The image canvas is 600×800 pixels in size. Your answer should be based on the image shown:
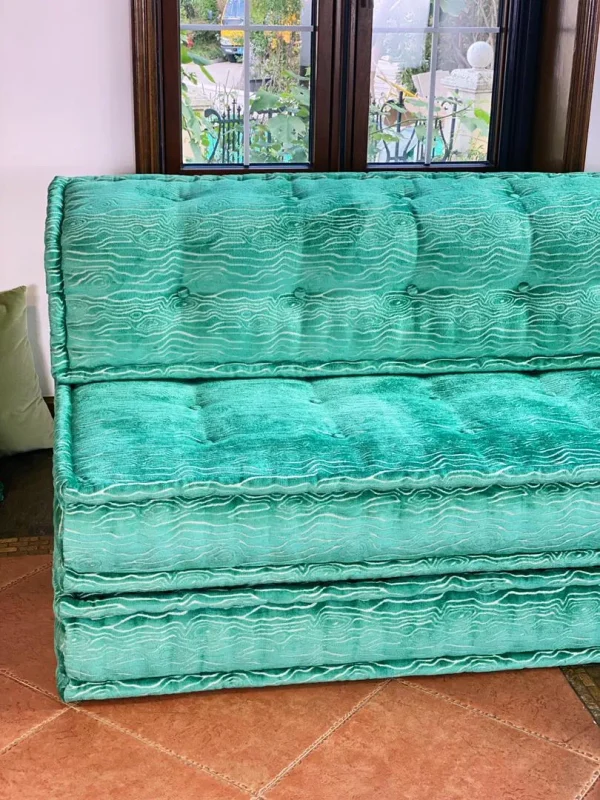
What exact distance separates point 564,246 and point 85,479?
127 centimetres

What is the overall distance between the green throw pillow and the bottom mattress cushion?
3.87 ft

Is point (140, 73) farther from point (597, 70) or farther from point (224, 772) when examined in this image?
point (224, 772)

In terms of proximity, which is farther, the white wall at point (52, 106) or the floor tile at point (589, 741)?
the white wall at point (52, 106)

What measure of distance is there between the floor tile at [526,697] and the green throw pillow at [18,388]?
1455mm

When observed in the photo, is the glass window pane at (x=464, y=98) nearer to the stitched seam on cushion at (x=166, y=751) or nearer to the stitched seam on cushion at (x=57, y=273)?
the stitched seam on cushion at (x=57, y=273)

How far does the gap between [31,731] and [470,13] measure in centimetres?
240

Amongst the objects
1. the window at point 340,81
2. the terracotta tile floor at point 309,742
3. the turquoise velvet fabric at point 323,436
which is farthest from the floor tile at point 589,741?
the window at point 340,81

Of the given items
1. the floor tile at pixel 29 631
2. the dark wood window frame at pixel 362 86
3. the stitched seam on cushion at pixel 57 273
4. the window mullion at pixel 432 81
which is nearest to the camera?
the floor tile at pixel 29 631

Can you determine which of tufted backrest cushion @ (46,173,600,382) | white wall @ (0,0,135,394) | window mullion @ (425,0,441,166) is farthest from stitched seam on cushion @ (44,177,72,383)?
window mullion @ (425,0,441,166)

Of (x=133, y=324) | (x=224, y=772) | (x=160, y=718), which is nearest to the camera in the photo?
(x=224, y=772)

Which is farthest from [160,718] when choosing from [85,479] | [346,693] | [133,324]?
[133,324]

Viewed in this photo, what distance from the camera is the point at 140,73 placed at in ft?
8.86

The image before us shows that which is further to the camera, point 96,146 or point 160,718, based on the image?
point 96,146

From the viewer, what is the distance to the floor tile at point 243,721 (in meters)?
1.65
